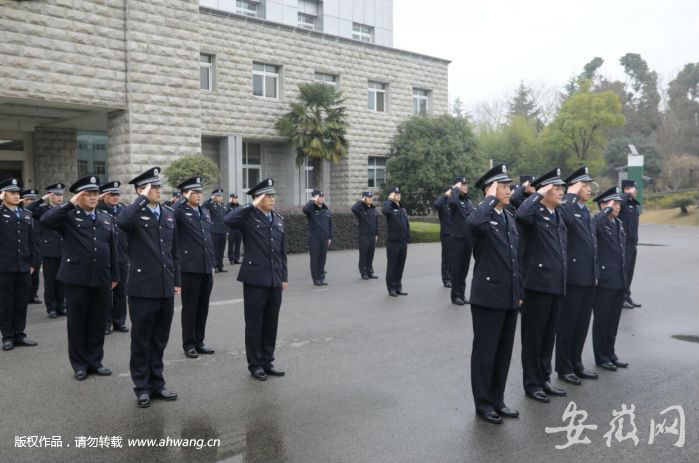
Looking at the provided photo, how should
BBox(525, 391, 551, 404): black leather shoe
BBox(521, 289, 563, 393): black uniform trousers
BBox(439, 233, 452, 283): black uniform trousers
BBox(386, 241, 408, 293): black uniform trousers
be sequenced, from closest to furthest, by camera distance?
BBox(525, 391, 551, 404): black leather shoe
BBox(521, 289, 563, 393): black uniform trousers
BBox(386, 241, 408, 293): black uniform trousers
BBox(439, 233, 452, 283): black uniform trousers

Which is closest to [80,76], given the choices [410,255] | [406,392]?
Answer: [410,255]

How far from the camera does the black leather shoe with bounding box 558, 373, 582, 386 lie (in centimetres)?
646

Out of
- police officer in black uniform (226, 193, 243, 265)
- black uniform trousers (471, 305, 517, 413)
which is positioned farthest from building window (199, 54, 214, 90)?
black uniform trousers (471, 305, 517, 413)

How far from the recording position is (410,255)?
19141mm

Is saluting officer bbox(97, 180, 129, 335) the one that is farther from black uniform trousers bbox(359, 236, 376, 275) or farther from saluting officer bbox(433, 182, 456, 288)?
black uniform trousers bbox(359, 236, 376, 275)

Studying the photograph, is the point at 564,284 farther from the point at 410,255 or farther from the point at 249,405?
the point at 410,255

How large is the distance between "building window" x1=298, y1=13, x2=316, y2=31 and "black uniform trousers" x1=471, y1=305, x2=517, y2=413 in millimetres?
28151

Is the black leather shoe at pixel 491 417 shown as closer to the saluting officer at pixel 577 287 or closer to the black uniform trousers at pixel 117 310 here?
the saluting officer at pixel 577 287

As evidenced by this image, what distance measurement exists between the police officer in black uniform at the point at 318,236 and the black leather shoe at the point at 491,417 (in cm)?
798

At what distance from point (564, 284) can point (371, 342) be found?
9.26 feet

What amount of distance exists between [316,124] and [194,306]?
17.3 meters

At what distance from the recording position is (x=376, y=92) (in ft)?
93.9

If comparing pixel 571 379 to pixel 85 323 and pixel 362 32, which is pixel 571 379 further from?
pixel 362 32

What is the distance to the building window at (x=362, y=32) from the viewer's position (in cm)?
3375
